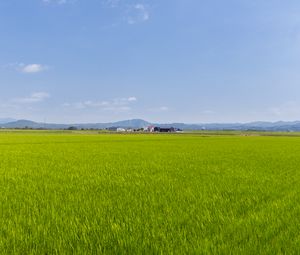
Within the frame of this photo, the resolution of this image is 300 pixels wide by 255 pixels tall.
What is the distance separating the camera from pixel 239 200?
586 cm

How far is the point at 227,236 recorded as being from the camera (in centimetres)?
371

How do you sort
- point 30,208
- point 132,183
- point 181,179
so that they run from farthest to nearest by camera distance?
1. point 181,179
2. point 132,183
3. point 30,208

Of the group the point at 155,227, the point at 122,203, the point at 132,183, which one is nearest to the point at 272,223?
the point at 155,227

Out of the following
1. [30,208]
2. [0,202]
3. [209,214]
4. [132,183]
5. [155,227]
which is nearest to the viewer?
[155,227]

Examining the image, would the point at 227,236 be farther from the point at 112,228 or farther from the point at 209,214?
the point at 112,228

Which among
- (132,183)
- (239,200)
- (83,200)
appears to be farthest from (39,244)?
(132,183)

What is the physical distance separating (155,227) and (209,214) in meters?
1.03

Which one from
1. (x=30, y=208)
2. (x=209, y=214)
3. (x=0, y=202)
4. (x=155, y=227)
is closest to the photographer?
(x=155, y=227)

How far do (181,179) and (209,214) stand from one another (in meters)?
3.96

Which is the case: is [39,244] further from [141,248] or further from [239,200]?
[239,200]

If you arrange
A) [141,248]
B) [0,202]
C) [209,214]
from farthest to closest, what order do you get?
[0,202], [209,214], [141,248]

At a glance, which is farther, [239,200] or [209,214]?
[239,200]

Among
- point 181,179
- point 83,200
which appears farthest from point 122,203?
point 181,179

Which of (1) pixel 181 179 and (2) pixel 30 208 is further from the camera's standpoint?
(1) pixel 181 179
